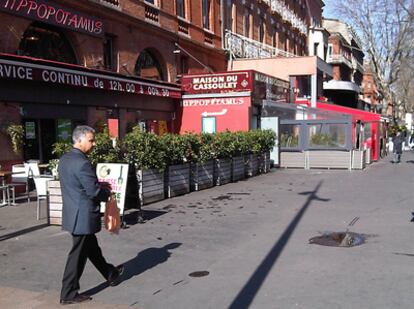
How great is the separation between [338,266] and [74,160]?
3.33m

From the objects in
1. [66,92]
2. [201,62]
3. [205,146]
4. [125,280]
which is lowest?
[125,280]

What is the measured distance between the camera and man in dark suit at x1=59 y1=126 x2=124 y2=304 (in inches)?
191

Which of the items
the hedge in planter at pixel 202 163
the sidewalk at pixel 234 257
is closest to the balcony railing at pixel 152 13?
the hedge in planter at pixel 202 163

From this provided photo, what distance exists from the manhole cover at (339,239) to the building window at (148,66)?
43.0 ft

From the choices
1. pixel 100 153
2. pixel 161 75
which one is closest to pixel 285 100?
pixel 161 75

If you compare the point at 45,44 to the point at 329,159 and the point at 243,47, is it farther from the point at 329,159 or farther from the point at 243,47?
the point at 243,47

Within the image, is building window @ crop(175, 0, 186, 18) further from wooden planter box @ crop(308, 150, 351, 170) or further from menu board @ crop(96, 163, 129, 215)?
menu board @ crop(96, 163, 129, 215)

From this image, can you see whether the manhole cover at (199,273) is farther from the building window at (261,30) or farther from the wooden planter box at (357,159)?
the building window at (261,30)

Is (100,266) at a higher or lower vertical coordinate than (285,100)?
lower

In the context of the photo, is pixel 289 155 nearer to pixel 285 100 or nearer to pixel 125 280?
pixel 285 100

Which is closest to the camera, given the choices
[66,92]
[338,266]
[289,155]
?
[338,266]

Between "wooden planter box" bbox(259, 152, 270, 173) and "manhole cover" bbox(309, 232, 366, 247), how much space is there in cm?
1012

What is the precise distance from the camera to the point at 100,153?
30.4ft

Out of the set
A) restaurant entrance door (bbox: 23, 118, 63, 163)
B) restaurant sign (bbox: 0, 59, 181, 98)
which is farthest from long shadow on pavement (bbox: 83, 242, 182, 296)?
restaurant entrance door (bbox: 23, 118, 63, 163)
